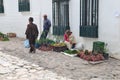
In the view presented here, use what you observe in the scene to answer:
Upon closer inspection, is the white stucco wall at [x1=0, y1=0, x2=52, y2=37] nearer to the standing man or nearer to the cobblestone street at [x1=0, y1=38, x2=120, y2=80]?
the standing man

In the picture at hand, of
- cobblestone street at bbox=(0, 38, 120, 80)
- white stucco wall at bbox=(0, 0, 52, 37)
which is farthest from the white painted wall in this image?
cobblestone street at bbox=(0, 38, 120, 80)

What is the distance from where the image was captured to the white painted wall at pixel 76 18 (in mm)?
10312

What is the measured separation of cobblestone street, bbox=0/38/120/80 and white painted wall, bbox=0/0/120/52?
3.22 ft

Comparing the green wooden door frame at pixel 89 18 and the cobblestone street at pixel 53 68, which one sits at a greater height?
the green wooden door frame at pixel 89 18

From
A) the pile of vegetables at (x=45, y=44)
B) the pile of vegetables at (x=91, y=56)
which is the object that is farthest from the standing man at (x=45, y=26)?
the pile of vegetables at (x=91, y=56)

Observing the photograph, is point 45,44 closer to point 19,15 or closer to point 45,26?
point 45,26

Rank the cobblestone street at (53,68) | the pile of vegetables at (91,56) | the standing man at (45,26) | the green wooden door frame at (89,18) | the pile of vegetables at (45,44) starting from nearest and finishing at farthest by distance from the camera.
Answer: the cobblestone street at (53,68)
the pile of vegetables at (91,56)
the green wooden door frame at (89,18)
the pile of vegetables at (45,44)
the standing man at (45,26)

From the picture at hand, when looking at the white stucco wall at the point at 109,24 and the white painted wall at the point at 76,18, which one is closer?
the white stucco wall at the point at 109,24

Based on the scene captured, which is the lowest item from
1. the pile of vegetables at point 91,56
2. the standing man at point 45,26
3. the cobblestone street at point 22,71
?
the cobblestone street at point 22,71

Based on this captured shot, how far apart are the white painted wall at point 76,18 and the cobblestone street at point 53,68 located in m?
0.98

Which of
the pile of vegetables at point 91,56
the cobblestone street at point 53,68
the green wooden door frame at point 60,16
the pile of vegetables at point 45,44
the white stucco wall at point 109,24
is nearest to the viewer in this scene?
the cobblestone street at point 53,68

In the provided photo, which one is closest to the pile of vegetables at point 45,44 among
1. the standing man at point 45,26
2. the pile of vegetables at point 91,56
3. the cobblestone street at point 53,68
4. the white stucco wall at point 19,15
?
the standing man at point 45,26

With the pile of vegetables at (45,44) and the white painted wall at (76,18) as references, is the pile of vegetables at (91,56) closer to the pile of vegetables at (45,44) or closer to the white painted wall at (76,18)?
the white painted wall at (76,18)

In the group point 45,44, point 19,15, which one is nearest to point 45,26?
point 45,44
